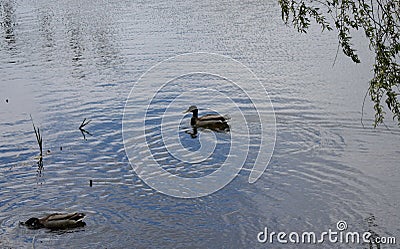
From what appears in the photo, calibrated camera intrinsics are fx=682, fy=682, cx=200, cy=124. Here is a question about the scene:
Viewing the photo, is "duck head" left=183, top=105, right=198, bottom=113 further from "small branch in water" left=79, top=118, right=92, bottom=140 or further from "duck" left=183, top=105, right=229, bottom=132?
"small branch in water" left=79, top=118, right=92, bottom=140

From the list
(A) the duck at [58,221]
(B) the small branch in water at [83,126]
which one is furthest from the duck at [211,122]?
(A) the duck at [58,221]

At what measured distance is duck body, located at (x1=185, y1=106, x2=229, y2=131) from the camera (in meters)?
14.8

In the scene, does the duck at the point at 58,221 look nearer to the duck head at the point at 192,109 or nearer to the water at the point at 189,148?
the water at the point at 189,148

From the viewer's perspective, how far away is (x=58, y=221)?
10.4 meters

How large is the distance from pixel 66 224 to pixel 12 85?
10.7 m

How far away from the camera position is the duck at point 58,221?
10383mm

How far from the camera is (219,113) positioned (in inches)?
630

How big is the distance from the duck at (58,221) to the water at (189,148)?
5.1 inches

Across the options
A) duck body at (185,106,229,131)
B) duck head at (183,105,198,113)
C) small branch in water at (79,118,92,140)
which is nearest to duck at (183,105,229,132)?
duck body at (185,106,229,131)

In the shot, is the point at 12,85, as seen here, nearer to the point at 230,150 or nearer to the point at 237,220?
the point at 230,150

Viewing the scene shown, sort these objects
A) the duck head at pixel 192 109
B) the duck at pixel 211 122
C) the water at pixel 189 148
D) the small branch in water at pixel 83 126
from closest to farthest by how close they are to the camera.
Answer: the water at pixel 189 148, the duck at pixel 211 122, the small branch in water at pixel 83 126, the duck head at pixel 192 109

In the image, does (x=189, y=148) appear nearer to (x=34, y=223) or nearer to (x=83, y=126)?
(x=83, y=126)

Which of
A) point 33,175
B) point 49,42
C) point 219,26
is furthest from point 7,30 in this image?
point 33,175

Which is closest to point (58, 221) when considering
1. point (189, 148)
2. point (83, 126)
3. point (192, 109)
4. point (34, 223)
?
point (34, 223)
